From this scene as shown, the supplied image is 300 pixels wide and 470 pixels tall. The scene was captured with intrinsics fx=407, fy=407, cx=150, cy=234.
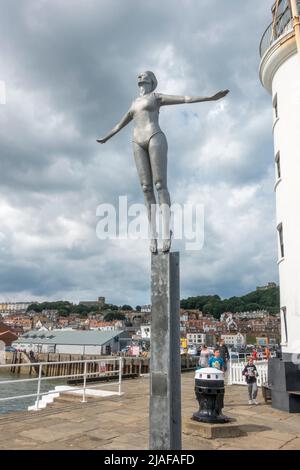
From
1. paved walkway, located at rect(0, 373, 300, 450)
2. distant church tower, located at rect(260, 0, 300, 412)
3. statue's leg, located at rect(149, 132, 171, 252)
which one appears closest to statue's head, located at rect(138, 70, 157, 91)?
statue's leg, located at rect(149, 132, 171, 252)

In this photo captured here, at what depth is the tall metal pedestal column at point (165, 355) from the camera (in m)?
4.87

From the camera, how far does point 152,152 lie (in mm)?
5473

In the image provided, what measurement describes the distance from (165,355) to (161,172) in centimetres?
238

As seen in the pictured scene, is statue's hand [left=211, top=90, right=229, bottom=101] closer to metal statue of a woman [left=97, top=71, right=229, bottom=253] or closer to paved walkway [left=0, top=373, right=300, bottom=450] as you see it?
metal statue of a woman [left=97, top=71, right=229, bottom=253]

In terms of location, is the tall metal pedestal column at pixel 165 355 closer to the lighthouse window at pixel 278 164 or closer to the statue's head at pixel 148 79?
the statue's head at pixel 148 79

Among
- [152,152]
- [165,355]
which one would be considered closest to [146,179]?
[152,152]

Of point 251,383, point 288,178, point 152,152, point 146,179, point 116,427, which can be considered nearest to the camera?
point 152,152

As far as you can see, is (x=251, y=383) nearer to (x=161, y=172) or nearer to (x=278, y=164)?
(x=278, y=164)

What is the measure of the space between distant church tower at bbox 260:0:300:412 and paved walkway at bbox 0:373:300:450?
2.25 meters

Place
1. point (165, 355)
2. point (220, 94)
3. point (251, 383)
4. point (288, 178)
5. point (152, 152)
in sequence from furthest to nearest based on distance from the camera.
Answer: point (288, 178) → point (251, 383) → point (152, 152) → point (220, 94) → point (165, 355)

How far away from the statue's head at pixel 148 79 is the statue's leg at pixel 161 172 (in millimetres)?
884

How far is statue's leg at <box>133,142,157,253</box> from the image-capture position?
18.4 ft
